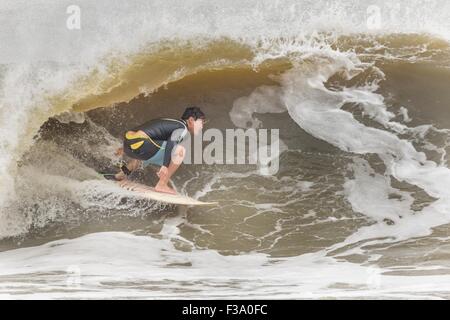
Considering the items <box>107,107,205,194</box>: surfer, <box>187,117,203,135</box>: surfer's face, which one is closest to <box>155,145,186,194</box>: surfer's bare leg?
<box>107,107,205,194</box>: surfer

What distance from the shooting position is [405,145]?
312 centimetres

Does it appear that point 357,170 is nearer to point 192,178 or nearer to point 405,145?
point 405,145

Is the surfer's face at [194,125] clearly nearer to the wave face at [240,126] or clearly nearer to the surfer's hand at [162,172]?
the wave face at [240,126]

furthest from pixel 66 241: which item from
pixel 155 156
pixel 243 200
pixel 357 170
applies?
pixel 357 170

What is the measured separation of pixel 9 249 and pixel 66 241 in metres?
0.41

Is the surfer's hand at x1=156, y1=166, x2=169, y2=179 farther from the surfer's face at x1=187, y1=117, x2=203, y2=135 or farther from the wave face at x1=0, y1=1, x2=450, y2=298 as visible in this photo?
the surfer's face at x1=187, y1=117, x2=203, y2=135

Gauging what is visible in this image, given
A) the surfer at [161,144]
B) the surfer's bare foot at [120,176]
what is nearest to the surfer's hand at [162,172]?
the surfer at [161,144]

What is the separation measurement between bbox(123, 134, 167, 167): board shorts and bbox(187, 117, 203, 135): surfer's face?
0.75 ft

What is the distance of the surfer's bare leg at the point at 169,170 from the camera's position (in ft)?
10.0

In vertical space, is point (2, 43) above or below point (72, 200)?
above

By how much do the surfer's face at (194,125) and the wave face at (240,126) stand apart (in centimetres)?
10

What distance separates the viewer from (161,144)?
2.98 m

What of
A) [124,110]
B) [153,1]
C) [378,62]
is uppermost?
[153,1]

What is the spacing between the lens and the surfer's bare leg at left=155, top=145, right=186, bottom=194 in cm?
305
